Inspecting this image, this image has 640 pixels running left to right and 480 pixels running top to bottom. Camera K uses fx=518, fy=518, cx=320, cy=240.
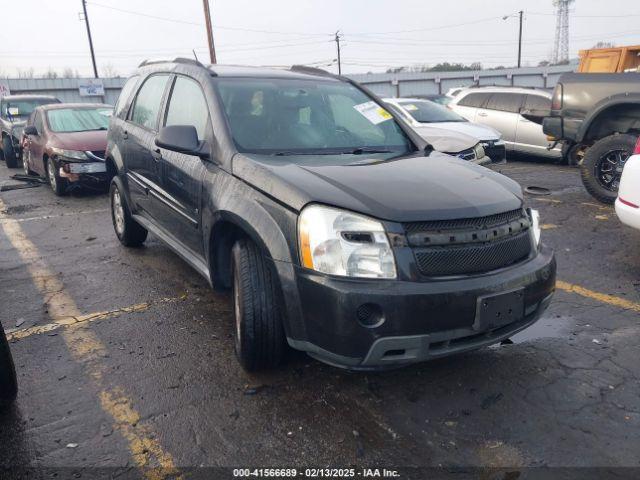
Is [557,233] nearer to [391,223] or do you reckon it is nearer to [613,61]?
[391,223]

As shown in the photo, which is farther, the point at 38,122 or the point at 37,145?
the point at 38,122

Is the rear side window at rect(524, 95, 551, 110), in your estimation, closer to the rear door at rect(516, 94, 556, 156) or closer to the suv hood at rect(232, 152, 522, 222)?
the rear door at rect(516, 94, 556, 156)

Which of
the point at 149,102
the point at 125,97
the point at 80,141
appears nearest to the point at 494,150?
the point at 125,97

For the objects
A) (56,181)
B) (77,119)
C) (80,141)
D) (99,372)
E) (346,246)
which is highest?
(77,119)

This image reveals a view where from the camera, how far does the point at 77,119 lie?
962 centimetres

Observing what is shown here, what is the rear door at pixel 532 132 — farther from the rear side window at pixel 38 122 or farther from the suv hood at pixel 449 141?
the rear side window at pixel 38 122

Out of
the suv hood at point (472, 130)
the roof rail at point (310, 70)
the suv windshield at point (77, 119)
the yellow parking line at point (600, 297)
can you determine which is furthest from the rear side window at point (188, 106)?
the suv hood at point (472, 130)

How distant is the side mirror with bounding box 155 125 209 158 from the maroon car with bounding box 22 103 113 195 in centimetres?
550

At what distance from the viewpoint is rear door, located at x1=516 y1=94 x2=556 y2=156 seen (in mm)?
10961

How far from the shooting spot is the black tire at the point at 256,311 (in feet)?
9.10

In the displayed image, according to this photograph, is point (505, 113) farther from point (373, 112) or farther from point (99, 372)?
point (99, 372)

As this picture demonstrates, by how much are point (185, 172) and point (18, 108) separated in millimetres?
12581

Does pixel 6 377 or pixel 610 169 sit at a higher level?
pixel 610 169

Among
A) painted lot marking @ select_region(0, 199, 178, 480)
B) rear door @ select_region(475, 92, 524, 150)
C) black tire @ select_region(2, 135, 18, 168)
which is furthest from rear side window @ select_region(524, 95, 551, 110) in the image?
black tire @ select_region(2, 135, 18, 168)
